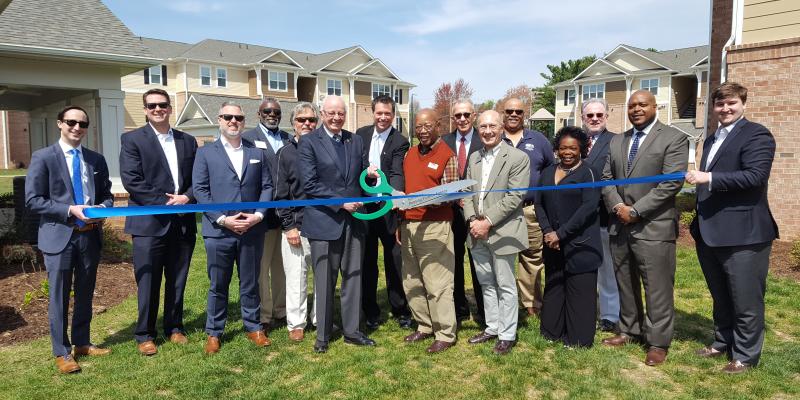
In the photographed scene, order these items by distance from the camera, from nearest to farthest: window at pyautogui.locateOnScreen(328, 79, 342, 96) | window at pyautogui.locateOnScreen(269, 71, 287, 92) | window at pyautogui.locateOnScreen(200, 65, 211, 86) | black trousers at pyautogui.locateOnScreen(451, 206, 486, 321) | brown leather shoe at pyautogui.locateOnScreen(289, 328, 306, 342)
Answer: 1. brown leather shoe at pyautogui.locateOnScreen(289, 328, 306, 342)
2. black trousers at pyautogui.locateOnScreen(451, 206, 486, 321)
3. window at pyautogui.locateOnScreen(200, 65, 211, 86)
4. window at pyautogui.locateOnScreen(269, 71, 287, 92)
5. window at pyautogui.locateOnScreen(328, 79, 342, 96)

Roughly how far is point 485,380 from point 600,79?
45.6 metres

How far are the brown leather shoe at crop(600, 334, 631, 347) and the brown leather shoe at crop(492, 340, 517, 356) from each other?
2.93 feet

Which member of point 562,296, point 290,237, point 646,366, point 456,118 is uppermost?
point 456,118

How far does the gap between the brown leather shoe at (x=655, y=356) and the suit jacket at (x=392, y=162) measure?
8.11ft

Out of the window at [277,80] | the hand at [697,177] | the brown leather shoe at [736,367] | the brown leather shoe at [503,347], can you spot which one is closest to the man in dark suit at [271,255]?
the brown leather shoe at [503,347]

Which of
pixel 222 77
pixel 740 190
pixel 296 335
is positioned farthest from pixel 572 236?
pixel 222 77

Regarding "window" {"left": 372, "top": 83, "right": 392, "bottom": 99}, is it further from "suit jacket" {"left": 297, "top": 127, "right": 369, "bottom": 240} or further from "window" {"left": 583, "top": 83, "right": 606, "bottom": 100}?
"suit jacket" {"left": 297, "top": 127, "right": 369, "bottom": 240}

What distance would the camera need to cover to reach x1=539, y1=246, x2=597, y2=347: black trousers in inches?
182

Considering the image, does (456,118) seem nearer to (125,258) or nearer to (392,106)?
(392,106)

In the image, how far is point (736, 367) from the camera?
13.7 ft

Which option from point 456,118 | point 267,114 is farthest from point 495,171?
point 267,114

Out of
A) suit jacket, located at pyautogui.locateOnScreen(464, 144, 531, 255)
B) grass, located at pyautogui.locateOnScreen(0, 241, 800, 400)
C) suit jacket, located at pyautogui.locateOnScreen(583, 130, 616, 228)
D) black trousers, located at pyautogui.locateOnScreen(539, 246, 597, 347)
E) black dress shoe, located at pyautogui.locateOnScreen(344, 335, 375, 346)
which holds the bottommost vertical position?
grass, located at pyautogui.locateOnScreen(0, 241, 800, 400)

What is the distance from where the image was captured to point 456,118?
514 centimetres

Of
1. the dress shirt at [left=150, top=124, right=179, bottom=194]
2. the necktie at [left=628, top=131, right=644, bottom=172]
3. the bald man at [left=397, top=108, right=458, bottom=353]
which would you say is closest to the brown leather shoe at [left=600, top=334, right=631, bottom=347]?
the bald man at [left=397, top=108, right=458, bottom=353]
